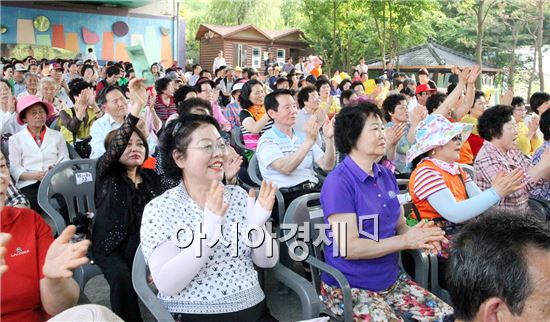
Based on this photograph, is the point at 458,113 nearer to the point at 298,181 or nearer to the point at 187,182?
the point at 298,181

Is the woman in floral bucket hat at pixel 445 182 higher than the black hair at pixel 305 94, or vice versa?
the black hair at pixel 305 94

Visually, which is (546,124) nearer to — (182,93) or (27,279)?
(182,93)

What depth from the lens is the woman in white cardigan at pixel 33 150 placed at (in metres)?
3.52

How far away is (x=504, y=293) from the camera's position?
0.99 meters

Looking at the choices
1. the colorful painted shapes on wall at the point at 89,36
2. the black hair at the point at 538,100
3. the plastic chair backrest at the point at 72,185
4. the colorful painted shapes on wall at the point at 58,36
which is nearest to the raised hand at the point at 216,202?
the plastic chair backrest at the point at 72,185

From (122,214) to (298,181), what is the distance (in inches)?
55.7

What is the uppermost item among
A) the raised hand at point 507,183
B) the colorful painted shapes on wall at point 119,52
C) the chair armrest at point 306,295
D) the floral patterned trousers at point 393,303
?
the colorful painted shapes on wall at point 119,52

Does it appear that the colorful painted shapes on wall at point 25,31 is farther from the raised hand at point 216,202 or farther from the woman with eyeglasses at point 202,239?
the raised hand at point 216,202

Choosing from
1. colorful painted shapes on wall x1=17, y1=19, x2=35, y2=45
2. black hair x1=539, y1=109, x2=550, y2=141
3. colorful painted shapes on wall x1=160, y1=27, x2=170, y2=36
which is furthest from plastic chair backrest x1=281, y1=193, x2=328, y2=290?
colorful painted shapes on wall x1=160, y1=27, x2=170, y2=36

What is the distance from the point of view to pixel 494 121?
10.7 ft

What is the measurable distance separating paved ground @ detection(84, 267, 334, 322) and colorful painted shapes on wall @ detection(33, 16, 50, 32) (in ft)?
53.1

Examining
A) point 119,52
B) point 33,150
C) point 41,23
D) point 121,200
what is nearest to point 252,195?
point 121,200

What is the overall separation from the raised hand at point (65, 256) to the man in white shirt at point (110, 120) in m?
2.48

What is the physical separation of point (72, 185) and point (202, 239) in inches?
67.2
